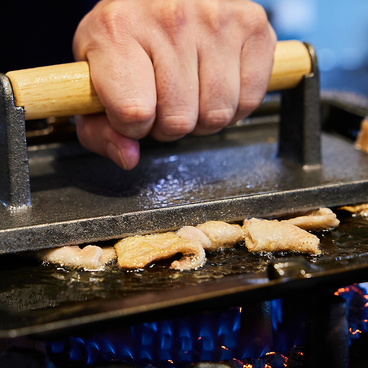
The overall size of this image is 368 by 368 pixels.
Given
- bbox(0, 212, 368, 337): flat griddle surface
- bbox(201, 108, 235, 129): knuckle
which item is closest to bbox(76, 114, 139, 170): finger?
bbox(201, 108, 235, 129): knuckle

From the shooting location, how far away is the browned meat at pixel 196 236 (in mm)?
1018

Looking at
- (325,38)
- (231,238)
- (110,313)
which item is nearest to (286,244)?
(231,238)

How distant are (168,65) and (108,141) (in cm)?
30

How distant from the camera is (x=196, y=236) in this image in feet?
3.35

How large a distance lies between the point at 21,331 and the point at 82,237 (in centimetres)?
32

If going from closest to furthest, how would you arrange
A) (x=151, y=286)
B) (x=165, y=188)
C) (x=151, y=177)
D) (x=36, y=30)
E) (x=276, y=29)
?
(x=151, y=286) → (x=165, y=188) → (x=151, y=177) → (x=36, y=30) → (x=276, y=29)

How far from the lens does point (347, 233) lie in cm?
112

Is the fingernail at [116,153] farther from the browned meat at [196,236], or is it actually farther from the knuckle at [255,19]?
the knuckle at [255,19]

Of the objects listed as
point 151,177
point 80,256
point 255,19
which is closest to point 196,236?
point 80,256

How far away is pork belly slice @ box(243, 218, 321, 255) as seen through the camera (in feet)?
3.33

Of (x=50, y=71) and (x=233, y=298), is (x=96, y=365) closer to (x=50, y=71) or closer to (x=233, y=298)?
(x=233, y=298)

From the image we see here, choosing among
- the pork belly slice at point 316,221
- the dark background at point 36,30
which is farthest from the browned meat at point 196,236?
the dark background at point 36,30

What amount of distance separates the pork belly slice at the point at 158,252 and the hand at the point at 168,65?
12.7 inches

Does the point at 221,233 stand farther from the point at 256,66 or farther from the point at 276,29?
the point at 276,29
